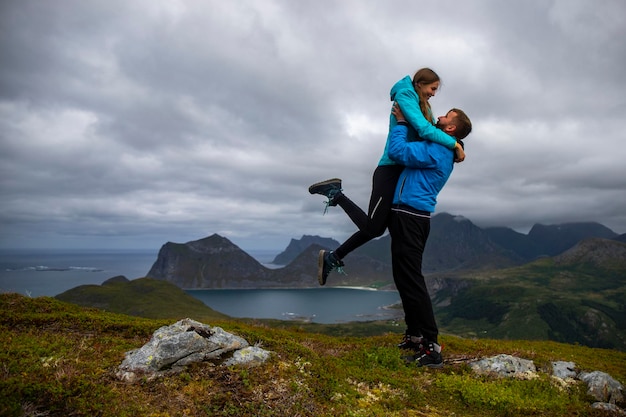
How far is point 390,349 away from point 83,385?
5.82 meters

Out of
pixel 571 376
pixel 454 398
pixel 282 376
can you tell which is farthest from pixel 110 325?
pixel 571 376

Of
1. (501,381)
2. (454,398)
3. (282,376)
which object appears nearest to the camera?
(282,376)

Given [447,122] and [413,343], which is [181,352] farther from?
[447,122]

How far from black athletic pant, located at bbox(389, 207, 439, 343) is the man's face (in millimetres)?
2006

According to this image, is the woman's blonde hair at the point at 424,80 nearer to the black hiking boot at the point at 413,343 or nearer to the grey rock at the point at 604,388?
the black hiking boot at the point at 413,343

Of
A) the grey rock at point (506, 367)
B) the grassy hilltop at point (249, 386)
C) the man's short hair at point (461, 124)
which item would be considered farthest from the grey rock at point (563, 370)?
the man's short hair at point (461, 124)

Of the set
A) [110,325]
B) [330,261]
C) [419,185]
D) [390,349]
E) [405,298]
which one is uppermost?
[419,185]

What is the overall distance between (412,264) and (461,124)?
3227 millimetres

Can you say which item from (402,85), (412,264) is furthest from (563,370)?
(402,85)

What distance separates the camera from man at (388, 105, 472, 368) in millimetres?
7488

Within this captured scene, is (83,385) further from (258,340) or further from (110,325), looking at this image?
(110,325)

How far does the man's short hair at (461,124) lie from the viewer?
7.91m

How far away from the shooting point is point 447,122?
26.3ft

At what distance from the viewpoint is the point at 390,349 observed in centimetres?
798
